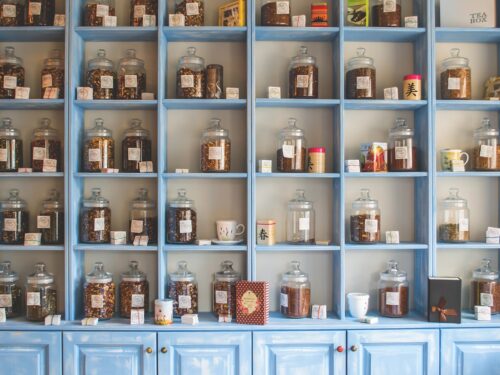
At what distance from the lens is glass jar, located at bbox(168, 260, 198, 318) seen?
2.73 meters

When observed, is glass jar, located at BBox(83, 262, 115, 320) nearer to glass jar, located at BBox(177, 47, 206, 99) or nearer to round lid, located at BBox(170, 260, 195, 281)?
round lid, located at BBox(170, 260, 195, 281)

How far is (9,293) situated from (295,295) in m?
1.55

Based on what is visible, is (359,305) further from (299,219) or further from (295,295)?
(299,219)

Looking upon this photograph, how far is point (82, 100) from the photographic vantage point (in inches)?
107

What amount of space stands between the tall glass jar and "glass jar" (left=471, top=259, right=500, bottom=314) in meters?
1.86

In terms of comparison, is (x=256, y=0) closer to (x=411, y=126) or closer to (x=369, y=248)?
(x=411, y=126)

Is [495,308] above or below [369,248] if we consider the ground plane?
below

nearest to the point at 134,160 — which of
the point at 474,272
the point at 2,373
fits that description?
the point at 2,373

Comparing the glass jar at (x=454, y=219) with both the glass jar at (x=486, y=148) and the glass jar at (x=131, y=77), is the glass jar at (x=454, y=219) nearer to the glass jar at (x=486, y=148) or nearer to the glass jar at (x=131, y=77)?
the glass jar at (x=486, y=148)

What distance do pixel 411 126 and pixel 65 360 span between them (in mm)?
2303

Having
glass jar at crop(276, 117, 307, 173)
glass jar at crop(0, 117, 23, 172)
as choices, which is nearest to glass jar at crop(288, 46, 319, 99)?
glass jar at crop(276, 117, 307, 173)

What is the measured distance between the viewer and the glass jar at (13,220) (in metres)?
2.75

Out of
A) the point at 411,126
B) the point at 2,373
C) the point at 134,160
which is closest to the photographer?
the point at 2,373

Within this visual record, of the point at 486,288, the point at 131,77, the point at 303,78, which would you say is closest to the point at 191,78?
the point at 131,77
